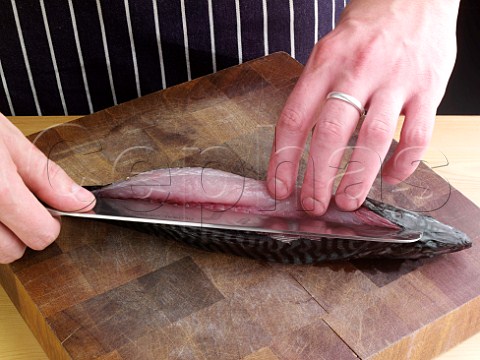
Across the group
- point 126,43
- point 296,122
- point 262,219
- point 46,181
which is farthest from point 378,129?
point 126,43

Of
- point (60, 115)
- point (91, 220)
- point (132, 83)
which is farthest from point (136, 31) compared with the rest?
point (91, 220)

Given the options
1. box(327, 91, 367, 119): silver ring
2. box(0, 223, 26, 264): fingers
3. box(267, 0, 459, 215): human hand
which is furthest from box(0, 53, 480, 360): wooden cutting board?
box(327, 91, 367, 119): silver ring

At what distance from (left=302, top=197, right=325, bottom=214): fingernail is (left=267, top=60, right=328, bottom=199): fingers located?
49 millimetres

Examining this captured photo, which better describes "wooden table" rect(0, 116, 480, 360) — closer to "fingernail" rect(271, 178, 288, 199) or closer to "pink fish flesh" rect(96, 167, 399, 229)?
"pink fish flesh" rect(96, 167, 399, 229)

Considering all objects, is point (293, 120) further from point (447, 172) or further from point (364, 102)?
point (447, 172)

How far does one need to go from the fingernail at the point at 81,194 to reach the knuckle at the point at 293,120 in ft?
1.12

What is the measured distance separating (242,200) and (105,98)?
1.97 ft

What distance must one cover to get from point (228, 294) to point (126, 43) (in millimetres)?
691

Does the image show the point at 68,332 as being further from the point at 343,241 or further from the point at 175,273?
the point at 343,241

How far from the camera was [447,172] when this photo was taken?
1480 millimetres

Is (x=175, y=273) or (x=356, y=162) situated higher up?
(x=356, y=162)

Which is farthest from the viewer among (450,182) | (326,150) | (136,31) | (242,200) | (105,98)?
(105,98)

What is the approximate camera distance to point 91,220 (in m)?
1.32

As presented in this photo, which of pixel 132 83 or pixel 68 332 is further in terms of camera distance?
pixel 132 83
